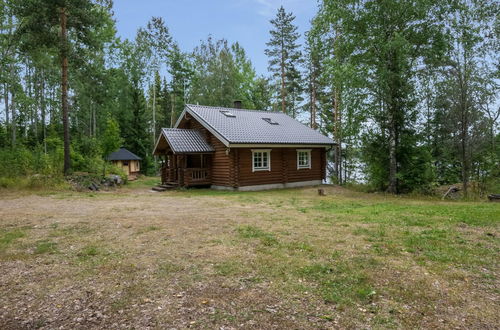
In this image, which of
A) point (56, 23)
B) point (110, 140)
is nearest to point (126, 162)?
point (110, 140)

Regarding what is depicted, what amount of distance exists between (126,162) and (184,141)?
11095 millimetres

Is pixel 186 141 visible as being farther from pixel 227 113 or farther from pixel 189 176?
pixel 227 113

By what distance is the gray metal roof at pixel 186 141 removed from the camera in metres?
15.4

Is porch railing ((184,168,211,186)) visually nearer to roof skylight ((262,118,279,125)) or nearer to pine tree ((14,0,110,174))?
roof skylight ((262,118,279,125))

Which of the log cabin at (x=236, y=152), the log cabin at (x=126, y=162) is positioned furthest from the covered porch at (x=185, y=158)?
the log cabin at (x=126, y=162)

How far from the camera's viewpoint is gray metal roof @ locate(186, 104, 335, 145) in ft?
50.8

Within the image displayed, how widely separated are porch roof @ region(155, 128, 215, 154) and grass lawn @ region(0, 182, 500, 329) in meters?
8.26

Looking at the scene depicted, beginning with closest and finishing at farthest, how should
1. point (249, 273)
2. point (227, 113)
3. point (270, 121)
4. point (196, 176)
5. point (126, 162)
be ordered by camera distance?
1. point (249, 273)
2. point (196, 176)
3. point (227, 113)
4. point (270, 121)
5. point (126, 162)

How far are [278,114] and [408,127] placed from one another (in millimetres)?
9288

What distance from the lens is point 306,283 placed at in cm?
376

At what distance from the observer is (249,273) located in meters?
4.07

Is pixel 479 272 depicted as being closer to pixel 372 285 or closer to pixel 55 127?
pixel 372 285

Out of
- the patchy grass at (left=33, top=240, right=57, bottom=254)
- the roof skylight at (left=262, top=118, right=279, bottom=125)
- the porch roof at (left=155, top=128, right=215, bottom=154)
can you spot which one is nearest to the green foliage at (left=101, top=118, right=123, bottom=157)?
the porch roof at (left=155, top=128, right=215, bottom=154)

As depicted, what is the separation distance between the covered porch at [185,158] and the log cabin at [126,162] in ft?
25.0
